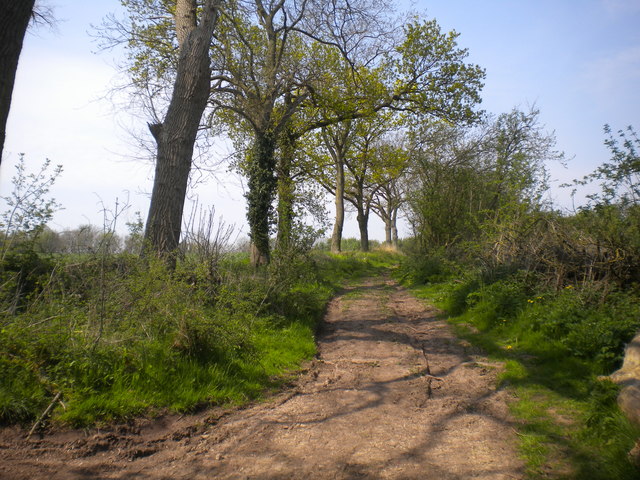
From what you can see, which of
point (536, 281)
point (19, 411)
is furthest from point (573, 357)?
point (19, 411)

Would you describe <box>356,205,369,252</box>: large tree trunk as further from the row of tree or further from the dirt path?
the dirt path

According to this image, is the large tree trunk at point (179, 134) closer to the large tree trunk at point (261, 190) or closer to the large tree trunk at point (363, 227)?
the large tree trunk at point (261, 190)

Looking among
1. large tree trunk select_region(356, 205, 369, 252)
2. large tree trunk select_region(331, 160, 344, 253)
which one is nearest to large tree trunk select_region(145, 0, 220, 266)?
large tree trunk select_region(331, 160, 344, 253)

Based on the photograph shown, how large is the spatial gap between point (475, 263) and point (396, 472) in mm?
8565

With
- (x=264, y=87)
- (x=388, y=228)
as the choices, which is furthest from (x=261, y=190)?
(x=388, y=228)

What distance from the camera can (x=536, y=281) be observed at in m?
8.38

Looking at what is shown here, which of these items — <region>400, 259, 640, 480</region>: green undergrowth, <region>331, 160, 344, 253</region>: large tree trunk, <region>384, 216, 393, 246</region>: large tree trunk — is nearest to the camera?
<region>400, 259, 640, 480</region>: green undergrowth

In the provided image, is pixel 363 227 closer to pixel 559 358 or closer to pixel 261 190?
pixel 261 190

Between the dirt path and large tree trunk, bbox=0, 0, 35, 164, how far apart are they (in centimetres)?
294

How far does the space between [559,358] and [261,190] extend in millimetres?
10328

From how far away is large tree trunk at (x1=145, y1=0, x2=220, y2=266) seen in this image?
8633 mm

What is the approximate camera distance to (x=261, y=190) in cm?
1416

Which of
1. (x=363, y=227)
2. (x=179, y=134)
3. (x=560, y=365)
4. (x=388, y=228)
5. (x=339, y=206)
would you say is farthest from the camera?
(x=388, y=228)

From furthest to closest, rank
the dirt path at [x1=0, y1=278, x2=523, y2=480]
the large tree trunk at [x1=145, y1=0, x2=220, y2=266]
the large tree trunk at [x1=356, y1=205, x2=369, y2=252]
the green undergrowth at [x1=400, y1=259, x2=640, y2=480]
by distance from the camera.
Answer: the large tree trunk at [x1=356, y1=205, x2=369, y2=252] < the large tree trunk at [x1=145, y1=0, x2=220, y2=266] < the green undergrowth at [x1=400, y1=259, x2=640, y2=480] < the dirt path at [x1=0, y1=278, x2=523, y2=480]
